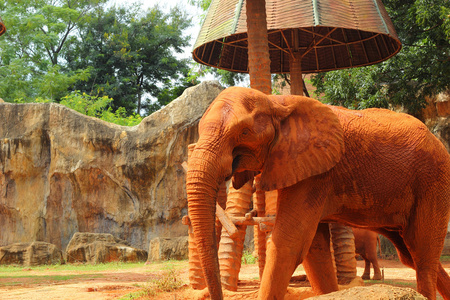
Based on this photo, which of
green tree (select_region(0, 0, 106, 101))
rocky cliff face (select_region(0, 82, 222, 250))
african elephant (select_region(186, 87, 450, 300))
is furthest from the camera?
green tree (select_region(0, 0, 106, 101))

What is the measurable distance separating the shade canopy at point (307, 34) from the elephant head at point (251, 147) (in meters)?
4.18

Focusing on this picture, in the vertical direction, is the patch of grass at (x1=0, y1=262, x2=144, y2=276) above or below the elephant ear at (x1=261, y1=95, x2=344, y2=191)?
below

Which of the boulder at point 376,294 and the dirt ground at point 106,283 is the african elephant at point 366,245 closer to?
the dirt ground at point 106,283

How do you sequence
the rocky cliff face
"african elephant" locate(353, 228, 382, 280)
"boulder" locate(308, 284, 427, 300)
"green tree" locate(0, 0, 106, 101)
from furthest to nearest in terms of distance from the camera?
"green tree" locate(0, 0, 106, 101)
the rocky cliff face
"african elephant" locate(353, 228, 382, 280)
"boulder" locate(308, 284, 427, 300)

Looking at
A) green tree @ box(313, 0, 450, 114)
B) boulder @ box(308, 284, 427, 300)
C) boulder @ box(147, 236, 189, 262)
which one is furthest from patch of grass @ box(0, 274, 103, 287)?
boulder @ box(308, 284, 427, 300)

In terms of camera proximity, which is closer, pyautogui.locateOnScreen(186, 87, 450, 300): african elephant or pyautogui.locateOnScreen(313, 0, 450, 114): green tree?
pyautogui.locateOnScreen(186, 87, 450, 300): african elephant

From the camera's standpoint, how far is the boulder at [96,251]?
49.6 ft

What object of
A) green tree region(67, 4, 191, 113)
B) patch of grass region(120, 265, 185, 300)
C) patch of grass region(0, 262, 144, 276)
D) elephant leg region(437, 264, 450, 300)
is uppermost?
green tree region(67, 4, 191, 113)

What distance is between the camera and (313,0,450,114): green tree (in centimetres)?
1349

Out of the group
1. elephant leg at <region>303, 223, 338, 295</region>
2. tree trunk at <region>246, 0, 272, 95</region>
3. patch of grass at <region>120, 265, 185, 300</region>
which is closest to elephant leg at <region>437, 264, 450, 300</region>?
elephant leg at <region>303, 223, 338, 295</region>

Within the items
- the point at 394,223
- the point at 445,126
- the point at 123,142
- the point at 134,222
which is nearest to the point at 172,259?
the point at 134,222

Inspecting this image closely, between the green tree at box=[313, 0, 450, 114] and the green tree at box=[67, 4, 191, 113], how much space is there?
56.4ft

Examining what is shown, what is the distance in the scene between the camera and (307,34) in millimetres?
11750

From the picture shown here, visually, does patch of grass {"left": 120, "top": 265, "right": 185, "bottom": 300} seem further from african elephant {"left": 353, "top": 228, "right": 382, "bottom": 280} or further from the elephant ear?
african elephant {"left": 353, "top": 228, "right": 382, "bottom": 280}
